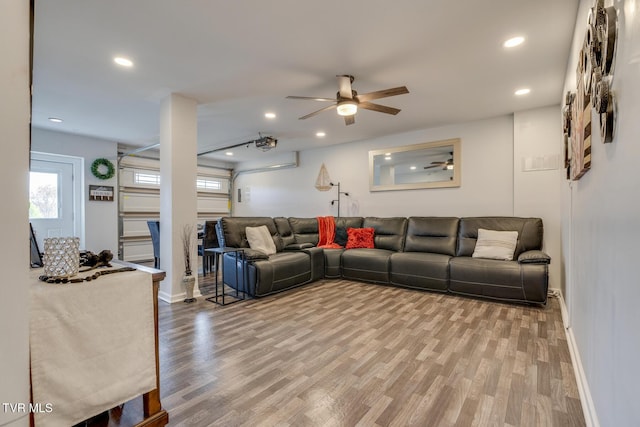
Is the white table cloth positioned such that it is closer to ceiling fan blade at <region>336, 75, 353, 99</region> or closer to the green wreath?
ceiling fan blade at <region>336, 75, 353, 99</region>

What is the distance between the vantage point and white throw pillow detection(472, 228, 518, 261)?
3.78 m

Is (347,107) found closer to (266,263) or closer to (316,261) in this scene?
(266,263)

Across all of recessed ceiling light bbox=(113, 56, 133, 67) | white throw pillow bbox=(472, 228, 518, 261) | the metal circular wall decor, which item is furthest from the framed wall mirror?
recessed ceiling light bbox=(113, 56, 133, 67)

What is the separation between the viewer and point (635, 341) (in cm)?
92

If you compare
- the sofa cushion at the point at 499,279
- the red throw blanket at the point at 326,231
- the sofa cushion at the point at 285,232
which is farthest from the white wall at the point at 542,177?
the sofa cushion at the point at 285,232

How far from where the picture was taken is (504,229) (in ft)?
13.2

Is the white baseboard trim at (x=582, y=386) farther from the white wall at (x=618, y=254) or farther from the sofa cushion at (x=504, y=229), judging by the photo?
the sofa cushion at (x=504, y=229)

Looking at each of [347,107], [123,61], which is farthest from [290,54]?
[123,61]

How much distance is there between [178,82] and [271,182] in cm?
426

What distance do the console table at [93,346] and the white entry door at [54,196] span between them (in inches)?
209

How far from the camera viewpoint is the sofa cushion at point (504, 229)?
383 cm

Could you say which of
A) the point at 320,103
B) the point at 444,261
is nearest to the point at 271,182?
the point at 320,103

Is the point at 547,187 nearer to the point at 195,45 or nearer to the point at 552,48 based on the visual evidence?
the point at 552,48

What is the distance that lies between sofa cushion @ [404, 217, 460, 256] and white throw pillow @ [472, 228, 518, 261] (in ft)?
1.31
